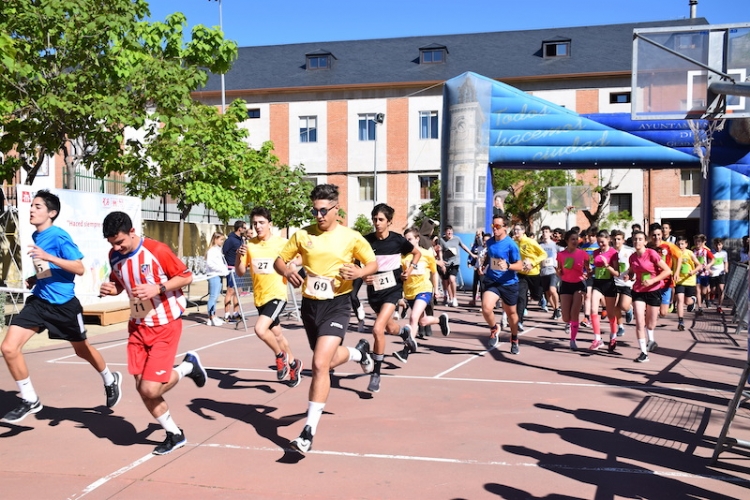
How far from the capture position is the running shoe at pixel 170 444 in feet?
18.4

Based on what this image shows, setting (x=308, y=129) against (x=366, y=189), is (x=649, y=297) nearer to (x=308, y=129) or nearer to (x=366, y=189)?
(x=366, y=189)

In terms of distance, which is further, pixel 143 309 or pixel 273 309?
pixel 273 309

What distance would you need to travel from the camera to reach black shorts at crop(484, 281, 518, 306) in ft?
35.9

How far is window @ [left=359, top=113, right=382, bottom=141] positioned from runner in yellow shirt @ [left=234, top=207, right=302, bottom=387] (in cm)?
3700

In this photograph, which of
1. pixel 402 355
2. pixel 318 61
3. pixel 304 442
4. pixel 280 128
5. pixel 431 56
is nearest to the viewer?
pixel 304 442

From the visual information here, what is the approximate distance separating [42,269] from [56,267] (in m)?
0.16

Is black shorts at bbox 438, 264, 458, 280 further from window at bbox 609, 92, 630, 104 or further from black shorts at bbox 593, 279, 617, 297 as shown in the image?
window at bbox 609, 92, 630, 104

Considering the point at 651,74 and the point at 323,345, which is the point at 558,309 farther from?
the point at 323,345

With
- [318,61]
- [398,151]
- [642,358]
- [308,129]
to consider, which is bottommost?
[642,358]

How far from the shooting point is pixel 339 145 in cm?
4591

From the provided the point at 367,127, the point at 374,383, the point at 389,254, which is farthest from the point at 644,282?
the point at 367,127

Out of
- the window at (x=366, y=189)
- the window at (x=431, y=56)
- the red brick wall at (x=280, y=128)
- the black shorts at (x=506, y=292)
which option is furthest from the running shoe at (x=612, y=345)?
the window at (x=431, y=56)

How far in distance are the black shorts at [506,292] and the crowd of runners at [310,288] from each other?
1 cm

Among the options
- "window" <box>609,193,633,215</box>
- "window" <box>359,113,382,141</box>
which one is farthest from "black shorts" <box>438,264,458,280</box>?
"window" <box>609,193,633,215</box>
